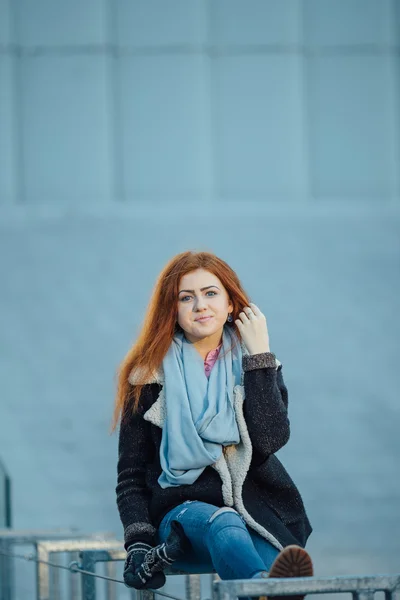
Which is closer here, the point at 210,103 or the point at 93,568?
the point at 93,568

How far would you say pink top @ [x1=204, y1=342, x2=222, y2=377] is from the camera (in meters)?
3.09

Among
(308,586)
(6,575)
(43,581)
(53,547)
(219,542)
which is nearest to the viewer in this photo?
(308,586)

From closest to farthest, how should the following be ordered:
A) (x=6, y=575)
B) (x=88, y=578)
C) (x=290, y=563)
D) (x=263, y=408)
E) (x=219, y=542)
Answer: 1. (x=290, y=563)
2. (x=219, y=542)
3. (x=263, y=408)
4. (x=88, y=578)
5. (x=6, y=575)

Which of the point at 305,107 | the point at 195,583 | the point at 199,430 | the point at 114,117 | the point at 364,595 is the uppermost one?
the point at 305,107

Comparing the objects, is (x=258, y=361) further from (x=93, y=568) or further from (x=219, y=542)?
(x=93, y=568)

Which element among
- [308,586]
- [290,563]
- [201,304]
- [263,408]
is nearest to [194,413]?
[263,408]

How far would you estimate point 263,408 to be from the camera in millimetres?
2934

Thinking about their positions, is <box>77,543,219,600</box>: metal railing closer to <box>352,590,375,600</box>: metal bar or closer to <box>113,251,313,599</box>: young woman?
<box>113,251,313,599</box>: young woman

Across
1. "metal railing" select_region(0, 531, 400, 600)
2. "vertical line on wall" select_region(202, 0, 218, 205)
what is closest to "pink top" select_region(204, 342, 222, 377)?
"metal railing" select_region(0, 531, 400, 600)

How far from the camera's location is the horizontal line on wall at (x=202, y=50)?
9.68 m

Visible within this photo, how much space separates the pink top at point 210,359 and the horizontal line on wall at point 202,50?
22.6 feet

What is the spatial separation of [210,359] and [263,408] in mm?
234

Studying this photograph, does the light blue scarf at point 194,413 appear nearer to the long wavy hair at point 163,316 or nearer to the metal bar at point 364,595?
the long wavy hair at point 163,316

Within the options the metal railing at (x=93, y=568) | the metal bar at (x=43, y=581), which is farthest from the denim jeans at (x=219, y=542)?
the metal bar at (x=43, y=581)
